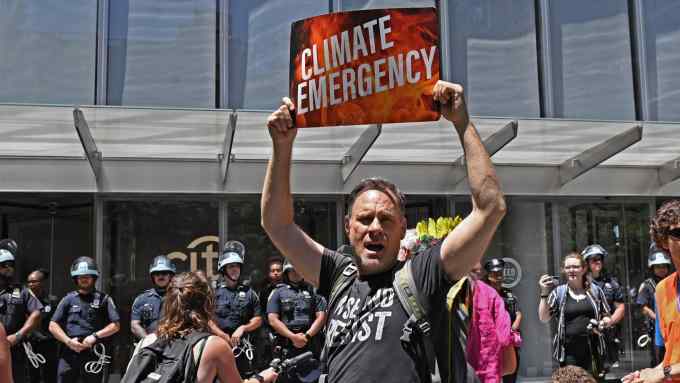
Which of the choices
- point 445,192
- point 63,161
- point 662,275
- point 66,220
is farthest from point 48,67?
point 662,275

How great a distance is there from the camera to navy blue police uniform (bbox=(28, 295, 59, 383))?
986 cm

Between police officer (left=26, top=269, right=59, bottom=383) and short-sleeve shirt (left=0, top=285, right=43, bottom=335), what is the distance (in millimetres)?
294

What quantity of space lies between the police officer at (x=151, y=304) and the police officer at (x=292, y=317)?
134 centimetres

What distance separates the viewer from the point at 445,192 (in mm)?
12727

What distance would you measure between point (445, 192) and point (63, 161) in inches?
236

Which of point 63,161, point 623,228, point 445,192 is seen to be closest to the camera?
point 63,161

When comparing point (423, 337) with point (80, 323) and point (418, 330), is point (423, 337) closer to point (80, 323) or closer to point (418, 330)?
point (418, 330)

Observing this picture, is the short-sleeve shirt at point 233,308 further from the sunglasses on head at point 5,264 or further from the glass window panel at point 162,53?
the glass window panel at point 162,53

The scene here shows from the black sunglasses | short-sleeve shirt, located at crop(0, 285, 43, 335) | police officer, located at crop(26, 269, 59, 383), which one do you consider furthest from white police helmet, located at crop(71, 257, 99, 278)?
the black sunglasses

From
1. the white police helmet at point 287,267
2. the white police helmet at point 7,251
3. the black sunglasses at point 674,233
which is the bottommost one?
the white police helmet at point 287,267

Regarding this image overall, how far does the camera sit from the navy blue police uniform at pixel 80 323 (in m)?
9.14

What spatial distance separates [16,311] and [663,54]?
12.2 meters

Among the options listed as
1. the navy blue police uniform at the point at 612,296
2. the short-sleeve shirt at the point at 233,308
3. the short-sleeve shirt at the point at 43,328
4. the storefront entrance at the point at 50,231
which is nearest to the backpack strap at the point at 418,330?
the navy blue police uniform at the point at 612,296

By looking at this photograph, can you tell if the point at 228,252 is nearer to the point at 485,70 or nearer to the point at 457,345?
the point at 485,70
